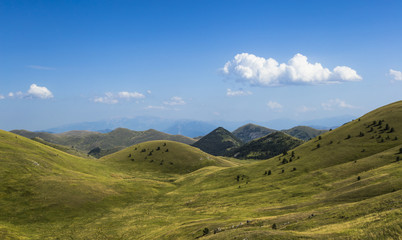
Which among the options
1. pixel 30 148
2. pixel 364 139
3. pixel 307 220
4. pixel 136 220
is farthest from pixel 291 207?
pixel 30 148

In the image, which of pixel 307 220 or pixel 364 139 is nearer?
pixel 307 220

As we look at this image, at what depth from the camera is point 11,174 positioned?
92250mm

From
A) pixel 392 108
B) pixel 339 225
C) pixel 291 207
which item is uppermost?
pixel 392 108

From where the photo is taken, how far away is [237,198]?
8650cm

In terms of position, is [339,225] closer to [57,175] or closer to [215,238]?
[215,238]

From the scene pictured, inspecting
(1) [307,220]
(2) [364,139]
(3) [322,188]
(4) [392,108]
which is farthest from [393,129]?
(1) [307,220]

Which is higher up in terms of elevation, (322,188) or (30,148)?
(30,148)

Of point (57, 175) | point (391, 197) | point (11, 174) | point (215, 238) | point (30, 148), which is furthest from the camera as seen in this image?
point (30, 148)

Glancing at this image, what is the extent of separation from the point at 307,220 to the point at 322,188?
3622 cm

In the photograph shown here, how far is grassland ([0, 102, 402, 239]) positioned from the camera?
40062mm

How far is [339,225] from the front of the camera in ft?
116

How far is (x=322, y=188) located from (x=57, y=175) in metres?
105

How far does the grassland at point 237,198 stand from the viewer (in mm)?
40062

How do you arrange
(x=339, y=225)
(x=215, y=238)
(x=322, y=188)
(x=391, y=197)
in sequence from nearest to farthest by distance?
(x=339, y=225) → (x=215, y=238) → (x=391, y=197) → (x=322, y=188)
